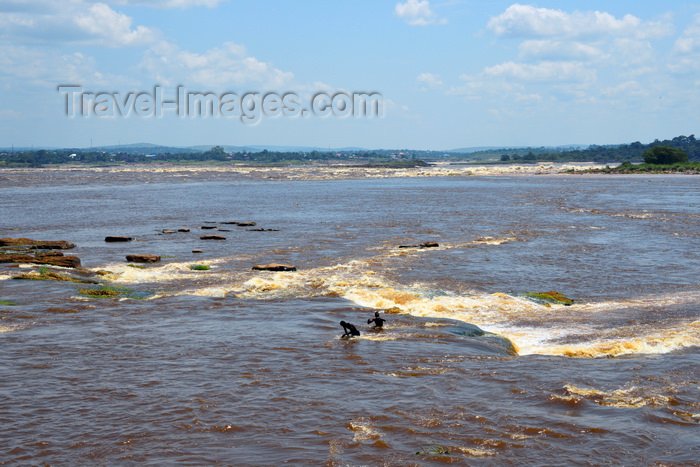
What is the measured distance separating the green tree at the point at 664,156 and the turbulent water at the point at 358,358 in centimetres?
10289

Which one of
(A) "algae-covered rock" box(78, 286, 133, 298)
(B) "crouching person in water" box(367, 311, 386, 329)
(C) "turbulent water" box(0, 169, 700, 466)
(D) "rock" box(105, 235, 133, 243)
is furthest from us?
(D) "rock" box(105, 235, 133, 243)

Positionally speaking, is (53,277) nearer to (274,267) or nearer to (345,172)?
(274,267)

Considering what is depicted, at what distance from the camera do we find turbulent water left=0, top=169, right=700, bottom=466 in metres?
9.97

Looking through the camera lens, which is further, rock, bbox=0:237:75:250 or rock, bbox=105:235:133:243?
rock, bbox=105:235:133:243

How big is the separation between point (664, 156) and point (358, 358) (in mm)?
126938

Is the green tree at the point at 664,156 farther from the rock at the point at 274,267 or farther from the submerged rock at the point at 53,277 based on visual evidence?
the submerged rock at the point at 53,277

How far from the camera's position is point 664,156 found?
125 metres

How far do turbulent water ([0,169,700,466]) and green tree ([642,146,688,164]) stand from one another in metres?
103

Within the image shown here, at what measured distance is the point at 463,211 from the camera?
5306 cm

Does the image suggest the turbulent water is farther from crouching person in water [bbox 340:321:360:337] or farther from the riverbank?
the riverbank

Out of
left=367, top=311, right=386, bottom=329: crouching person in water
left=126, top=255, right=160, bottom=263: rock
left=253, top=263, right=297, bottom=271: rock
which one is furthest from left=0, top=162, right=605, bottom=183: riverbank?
left=367, top=311, right=386, bottom=329: crouching person in water

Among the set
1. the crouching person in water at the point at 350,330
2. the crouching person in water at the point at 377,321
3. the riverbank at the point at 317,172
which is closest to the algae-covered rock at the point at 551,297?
the crouching person in water at the point at 377,321

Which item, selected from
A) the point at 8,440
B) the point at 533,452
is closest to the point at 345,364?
the point at 533,452

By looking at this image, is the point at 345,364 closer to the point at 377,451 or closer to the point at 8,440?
the point at 377,451
